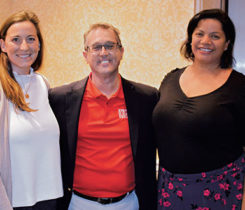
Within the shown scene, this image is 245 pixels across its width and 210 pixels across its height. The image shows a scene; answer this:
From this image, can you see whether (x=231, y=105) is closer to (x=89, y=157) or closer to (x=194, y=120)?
(x=194, y=120)

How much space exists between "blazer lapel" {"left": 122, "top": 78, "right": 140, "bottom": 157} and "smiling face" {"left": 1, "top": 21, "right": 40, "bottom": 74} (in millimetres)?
585

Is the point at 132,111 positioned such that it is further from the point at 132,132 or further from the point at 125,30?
the point at 125,30

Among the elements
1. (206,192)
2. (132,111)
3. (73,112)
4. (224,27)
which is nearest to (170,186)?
(206,192)

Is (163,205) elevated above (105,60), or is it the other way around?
(105,60)

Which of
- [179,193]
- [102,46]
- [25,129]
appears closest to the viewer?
[25,129]

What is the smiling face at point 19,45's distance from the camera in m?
1.58

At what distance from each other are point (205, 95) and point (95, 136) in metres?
0.64

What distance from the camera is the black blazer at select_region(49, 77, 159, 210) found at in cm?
163

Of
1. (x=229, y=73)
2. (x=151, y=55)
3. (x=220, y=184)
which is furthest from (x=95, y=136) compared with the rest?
(x=151, y=55)

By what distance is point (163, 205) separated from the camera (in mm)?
1633

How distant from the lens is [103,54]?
1634 mm

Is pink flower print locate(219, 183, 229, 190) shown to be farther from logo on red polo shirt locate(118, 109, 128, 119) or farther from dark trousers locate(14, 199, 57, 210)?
dark trousers locate(14, 199, 57, 210)

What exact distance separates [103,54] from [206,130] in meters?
0.70

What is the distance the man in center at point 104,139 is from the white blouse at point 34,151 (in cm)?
9
